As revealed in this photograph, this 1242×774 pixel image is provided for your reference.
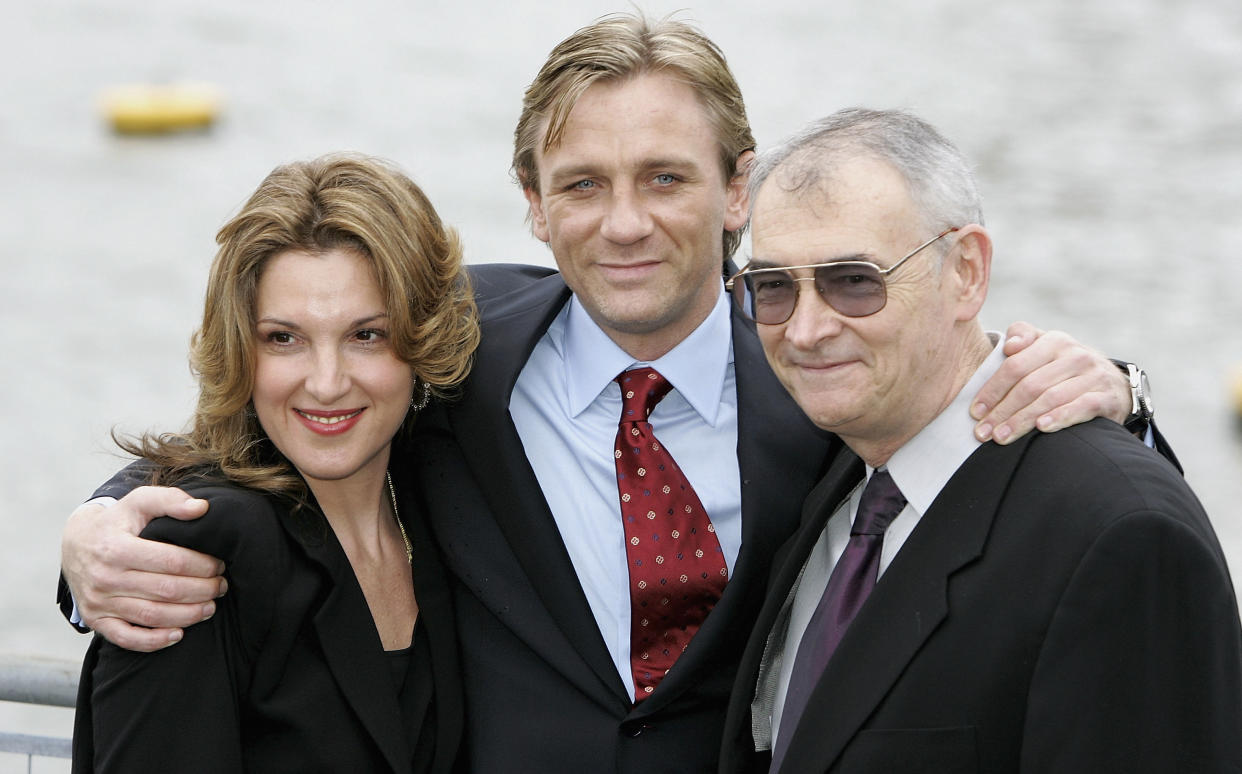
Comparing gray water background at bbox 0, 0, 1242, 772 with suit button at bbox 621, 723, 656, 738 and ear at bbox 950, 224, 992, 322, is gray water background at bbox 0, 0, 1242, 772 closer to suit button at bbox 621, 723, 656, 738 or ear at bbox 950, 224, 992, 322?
suit button at bbox 621, 723, 656, 738

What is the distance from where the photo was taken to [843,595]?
298cm

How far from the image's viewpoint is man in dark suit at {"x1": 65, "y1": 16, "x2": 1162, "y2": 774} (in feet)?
11.3

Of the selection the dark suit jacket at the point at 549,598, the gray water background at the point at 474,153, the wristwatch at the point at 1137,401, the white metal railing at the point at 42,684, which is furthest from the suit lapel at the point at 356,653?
the gray water background at the point at 474,153

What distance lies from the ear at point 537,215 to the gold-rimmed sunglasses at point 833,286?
97 centimetres

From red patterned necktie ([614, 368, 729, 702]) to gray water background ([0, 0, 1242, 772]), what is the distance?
10.5 m

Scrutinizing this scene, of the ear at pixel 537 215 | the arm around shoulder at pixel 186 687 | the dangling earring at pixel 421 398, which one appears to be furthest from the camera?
the ear at pixel 537 215

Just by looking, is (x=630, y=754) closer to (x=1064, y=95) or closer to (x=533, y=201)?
(x=533, y=201)

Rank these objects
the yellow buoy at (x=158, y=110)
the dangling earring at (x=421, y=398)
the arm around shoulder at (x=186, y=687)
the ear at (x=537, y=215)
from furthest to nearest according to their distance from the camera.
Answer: the yellow buoy at (x=158, y=110) < the ear at (x=537, y=215) < the dangling earring at (x=421, y=398) < the arm around shoulder at (x=186, y=687)

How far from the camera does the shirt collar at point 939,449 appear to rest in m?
2.92

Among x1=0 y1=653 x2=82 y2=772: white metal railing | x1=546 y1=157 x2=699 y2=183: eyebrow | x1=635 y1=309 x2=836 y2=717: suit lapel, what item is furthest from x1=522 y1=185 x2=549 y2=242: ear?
x1=0 y1=653 x2=82 y2=772: white metal railing

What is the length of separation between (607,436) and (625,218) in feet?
1.75

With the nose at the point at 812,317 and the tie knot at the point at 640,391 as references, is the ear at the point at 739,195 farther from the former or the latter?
the nose at the point at 812,317

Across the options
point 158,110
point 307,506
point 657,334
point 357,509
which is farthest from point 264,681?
point 158,110

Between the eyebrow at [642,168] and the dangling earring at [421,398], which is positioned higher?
the eyebrow at [642,168]
